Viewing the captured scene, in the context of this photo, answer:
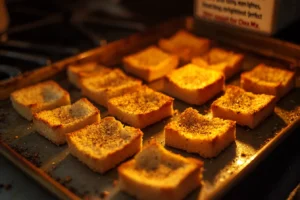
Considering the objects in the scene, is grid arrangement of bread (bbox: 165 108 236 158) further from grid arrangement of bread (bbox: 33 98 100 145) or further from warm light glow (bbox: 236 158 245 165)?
grid arrangement of bread (bbox: 33 98 100 145)

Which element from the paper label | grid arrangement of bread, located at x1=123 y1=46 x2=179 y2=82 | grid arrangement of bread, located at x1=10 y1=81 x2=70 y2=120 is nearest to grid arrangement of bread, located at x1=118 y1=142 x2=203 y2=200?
grid arrangement of bread, located at x1=10 y1=81 x2=70 y2=120

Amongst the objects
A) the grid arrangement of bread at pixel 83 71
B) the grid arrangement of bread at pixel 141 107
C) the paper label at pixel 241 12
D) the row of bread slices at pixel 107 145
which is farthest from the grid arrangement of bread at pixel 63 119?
the paper label at pixel 241 12

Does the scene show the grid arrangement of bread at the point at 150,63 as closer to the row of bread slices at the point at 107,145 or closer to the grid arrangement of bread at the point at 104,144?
the row of bread slices at the point at 107,145

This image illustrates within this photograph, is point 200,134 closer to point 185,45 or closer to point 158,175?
point 158,175

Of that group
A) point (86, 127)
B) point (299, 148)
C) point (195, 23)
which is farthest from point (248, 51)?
point (86, 127)

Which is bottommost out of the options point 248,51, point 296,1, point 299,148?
point 299,148

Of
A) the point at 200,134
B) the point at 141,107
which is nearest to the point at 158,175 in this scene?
the point at 200,134

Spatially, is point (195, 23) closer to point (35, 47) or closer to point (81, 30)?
point (81, 30)
